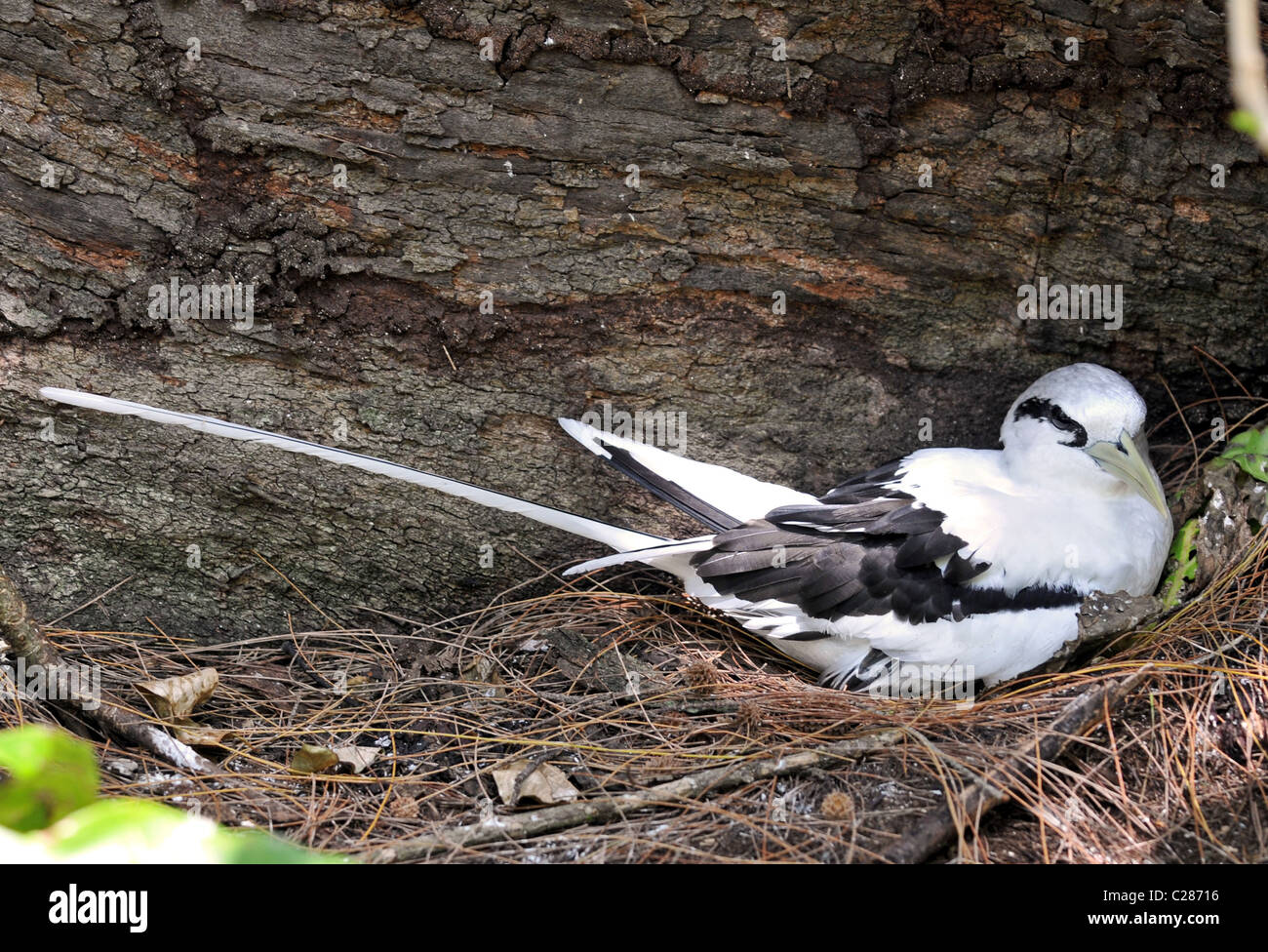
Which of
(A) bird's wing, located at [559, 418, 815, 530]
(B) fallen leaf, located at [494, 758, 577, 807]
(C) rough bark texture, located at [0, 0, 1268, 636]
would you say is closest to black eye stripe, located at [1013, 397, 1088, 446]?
(C) rough bark texture, located at [0, 0, 1268, 636]

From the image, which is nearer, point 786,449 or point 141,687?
point 141,687

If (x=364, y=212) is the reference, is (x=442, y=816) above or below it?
below

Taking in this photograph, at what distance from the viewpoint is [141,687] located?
330cm

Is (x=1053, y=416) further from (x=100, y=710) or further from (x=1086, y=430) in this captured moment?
(x=100, y=710)

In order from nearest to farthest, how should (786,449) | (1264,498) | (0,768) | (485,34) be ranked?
(0,768) → (485,34) → (1264,498) → (786,449)

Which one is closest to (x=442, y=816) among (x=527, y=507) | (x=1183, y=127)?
(x=527, y=507)

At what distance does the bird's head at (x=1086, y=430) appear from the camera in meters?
3.54

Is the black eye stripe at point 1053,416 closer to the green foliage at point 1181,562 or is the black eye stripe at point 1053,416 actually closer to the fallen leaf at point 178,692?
the green foliage at point 1181,562

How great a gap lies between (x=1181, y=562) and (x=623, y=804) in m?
2.27

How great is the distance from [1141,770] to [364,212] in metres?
2.93

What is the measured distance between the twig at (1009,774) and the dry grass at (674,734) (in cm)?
4

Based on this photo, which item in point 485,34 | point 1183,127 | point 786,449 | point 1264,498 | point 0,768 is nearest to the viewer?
point 0,768

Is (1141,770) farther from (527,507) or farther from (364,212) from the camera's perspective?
(364,212)

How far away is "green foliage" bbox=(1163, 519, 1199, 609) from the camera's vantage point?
3.57m
